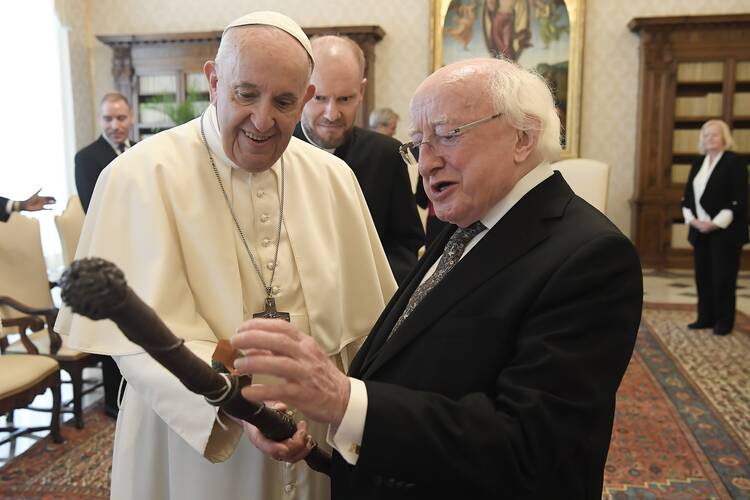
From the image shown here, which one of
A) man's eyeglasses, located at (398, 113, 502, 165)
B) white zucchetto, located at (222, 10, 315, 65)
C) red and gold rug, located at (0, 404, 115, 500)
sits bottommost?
red and gold rug, located at (0, 404, 115, 500)

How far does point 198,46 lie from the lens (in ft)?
34.2

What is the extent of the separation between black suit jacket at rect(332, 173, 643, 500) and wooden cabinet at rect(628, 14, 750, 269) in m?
9.15

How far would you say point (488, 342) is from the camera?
1.29m

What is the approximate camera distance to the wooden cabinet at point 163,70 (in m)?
10.3

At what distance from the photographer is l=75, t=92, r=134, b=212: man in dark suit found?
4781mm

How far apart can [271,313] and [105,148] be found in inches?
147

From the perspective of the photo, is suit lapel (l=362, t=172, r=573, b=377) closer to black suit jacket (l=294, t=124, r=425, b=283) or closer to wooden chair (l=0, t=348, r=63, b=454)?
black suit jacket (l=294, t=124, r=425, b=283)

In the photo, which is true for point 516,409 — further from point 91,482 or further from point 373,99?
point 373,99

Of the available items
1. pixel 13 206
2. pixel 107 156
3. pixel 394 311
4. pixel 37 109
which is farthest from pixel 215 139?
pixel 37 109

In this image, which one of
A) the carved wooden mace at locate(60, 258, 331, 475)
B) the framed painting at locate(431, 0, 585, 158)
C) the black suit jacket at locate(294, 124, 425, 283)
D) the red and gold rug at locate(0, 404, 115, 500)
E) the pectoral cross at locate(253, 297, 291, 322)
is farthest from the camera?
the framed painting at locate(431, 0, 585, 158)

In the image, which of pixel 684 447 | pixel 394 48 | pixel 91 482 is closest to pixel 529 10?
pixel 394 48

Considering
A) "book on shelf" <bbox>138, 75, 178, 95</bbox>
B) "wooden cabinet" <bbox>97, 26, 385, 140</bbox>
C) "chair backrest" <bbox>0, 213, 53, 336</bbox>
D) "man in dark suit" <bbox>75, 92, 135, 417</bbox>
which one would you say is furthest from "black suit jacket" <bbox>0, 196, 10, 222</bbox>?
"book on shelf" <bbox>138, 75, 178, 95</bbox>

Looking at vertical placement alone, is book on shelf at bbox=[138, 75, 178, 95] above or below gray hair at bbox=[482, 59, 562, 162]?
above

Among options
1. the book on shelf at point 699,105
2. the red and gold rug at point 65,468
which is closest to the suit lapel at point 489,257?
the red and gold rug at point 65,468
